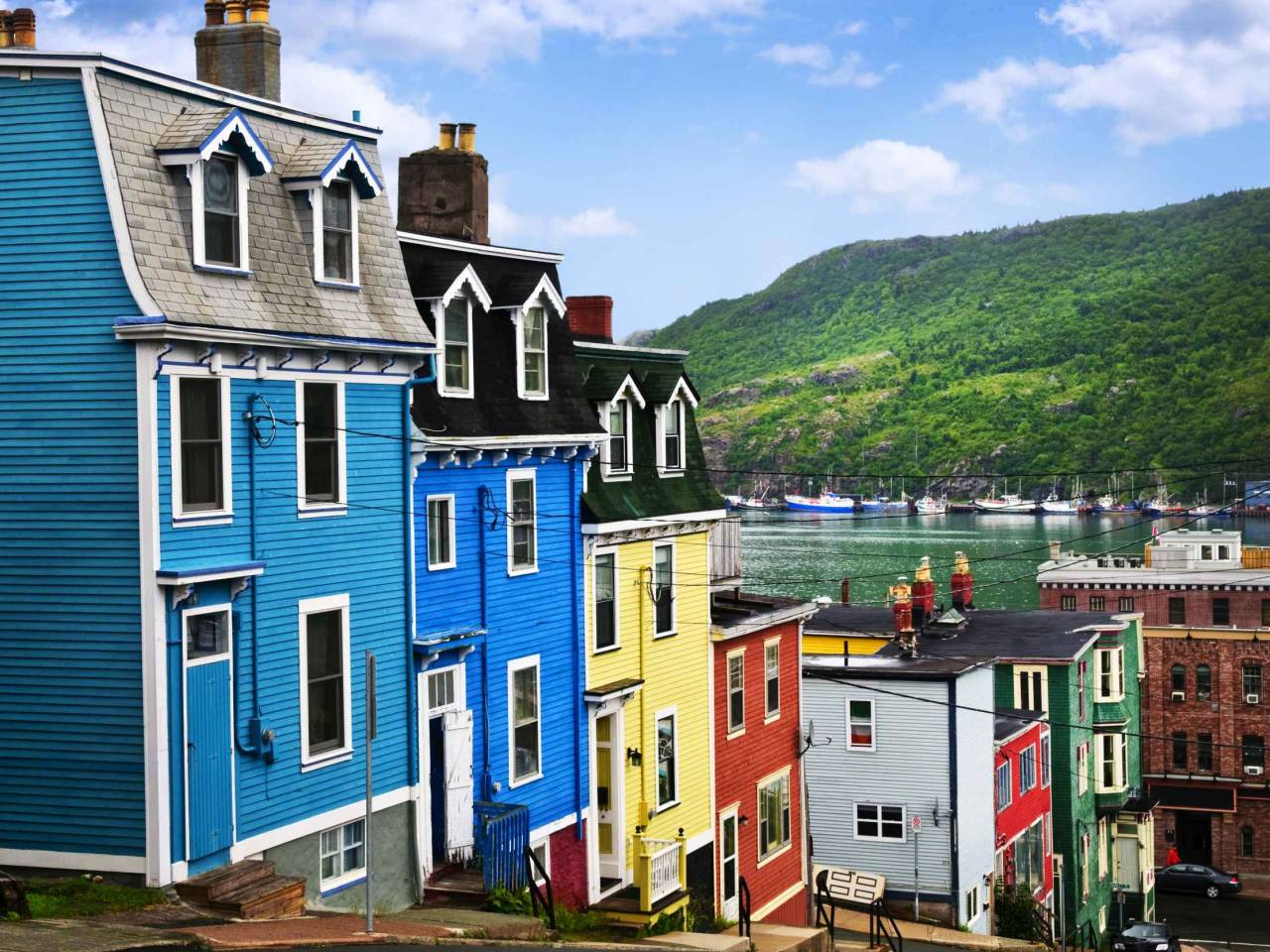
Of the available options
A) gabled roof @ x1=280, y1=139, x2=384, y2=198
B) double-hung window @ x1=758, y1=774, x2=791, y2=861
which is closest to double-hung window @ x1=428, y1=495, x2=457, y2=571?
gabled roof @ x1=280, y1=139, x2=384, y2=198

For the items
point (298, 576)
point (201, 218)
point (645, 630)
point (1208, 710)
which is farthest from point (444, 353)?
point (1208, 710)

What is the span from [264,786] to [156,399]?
16.8 feet

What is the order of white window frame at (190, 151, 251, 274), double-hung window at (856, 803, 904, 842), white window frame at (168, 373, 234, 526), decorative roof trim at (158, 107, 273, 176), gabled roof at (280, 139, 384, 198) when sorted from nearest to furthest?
white window frame at (168, 373, 234, 526) < decorative roof trim at (158, 107, 273, 176) < white window frame at (190, 151, 251, 274) < gabled roof at (280, 139, 384, 198) < double-hung window at (856, 803, 904, 842)

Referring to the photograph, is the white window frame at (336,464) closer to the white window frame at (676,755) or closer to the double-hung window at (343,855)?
the double-hung window at (343,855)

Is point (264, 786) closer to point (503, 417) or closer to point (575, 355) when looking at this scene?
point (503, 417)

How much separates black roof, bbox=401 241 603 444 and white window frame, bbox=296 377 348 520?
2.09m

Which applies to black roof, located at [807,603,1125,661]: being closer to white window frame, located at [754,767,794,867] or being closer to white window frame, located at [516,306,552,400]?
white window frame, located at [754,767,794,867]

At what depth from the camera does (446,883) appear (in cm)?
2489

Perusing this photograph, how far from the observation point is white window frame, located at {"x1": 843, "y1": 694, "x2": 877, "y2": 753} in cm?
4562

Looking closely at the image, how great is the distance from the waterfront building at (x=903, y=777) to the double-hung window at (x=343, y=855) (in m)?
22.9

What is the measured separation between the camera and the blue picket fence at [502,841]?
1008 inches

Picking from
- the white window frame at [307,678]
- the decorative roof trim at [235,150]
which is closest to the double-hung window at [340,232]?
the decorative roof trim at [235,150]

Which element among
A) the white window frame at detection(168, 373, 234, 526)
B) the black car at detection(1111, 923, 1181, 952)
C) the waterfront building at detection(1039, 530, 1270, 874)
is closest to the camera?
the white window frame at detection(168, 373, 234, 526)

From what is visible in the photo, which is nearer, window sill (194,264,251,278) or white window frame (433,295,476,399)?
window sill (194,264,251,278)
